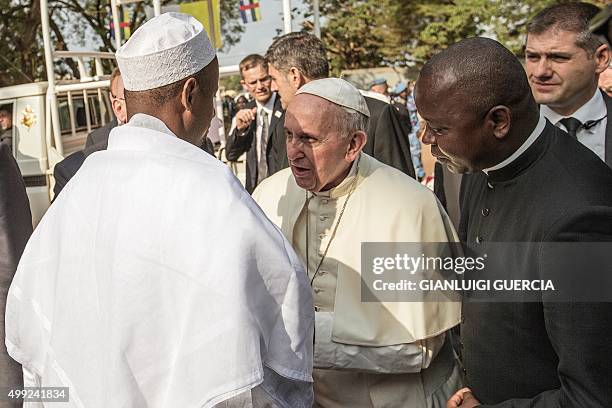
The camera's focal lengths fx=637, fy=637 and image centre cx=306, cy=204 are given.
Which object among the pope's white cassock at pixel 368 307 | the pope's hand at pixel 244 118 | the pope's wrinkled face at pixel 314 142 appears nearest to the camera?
the pope's white cassock at pixel 368 307

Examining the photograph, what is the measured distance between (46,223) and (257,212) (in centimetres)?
64

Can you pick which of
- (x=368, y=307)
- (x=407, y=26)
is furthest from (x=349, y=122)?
(x=407, y=26)

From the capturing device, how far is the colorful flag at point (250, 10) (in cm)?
750

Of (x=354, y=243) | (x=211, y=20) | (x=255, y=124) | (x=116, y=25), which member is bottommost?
(x=255, y=124)

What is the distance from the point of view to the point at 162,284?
5.49 feet

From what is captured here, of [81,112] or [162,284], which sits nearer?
[162,284]

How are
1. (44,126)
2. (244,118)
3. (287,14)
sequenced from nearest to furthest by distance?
(244,118)
(287,14)
(44,126)

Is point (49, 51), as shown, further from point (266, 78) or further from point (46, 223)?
point (46, 223)

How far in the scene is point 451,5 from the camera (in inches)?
835

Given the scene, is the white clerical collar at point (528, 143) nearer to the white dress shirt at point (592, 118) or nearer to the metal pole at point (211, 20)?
the white dress shirt at point (592, 118)

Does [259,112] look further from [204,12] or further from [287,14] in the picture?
[204,12]

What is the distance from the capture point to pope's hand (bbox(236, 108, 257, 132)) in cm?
569

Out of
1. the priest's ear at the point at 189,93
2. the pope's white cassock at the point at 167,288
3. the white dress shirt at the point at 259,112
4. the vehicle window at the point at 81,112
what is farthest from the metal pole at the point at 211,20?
the pope's white cassock at the point at 167,288

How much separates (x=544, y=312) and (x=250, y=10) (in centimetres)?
662
